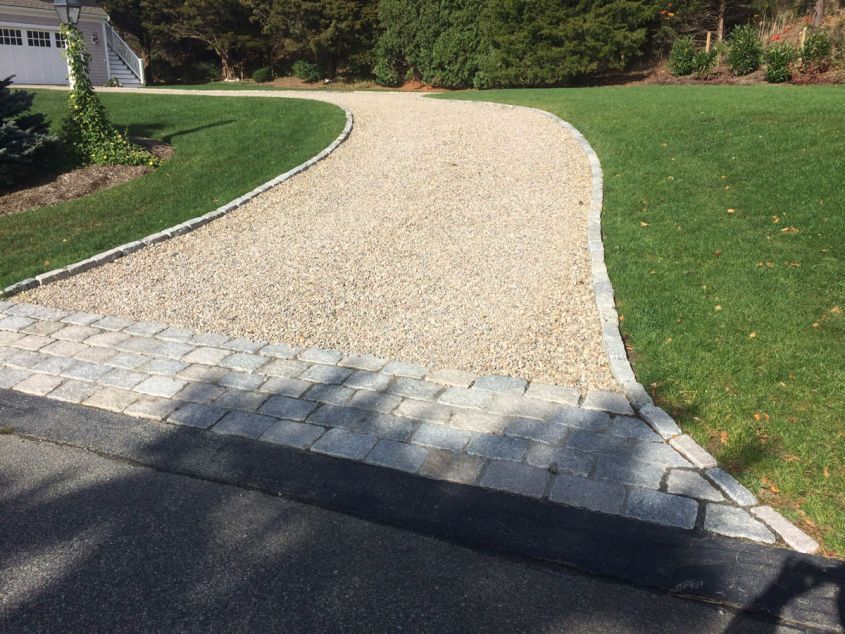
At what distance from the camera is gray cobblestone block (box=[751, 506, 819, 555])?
329cm

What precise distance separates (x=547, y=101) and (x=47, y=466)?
14870mm

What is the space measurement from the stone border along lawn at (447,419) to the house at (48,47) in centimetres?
2419

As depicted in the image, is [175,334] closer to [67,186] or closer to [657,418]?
[657,418]

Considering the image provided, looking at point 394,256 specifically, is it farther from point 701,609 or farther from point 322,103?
point 322,103

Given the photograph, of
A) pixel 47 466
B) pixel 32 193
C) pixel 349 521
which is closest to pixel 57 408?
pixel 47 466

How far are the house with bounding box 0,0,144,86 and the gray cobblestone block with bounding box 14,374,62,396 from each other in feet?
80.7

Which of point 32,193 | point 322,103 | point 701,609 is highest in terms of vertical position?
point 322,103

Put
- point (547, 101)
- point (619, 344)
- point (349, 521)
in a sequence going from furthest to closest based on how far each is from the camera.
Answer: point (547, 101), point (619, 344), point (349, 521)

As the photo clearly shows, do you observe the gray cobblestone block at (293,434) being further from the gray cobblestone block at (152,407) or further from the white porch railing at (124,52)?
the white porch railing at (124,52)

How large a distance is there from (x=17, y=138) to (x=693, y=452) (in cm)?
1058

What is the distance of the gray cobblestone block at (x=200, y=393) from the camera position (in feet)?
15.6

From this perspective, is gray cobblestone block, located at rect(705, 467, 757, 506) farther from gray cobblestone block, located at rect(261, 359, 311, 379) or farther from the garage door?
the garage door

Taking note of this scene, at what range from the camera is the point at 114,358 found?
5.34 metres

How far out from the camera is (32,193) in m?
10.1
